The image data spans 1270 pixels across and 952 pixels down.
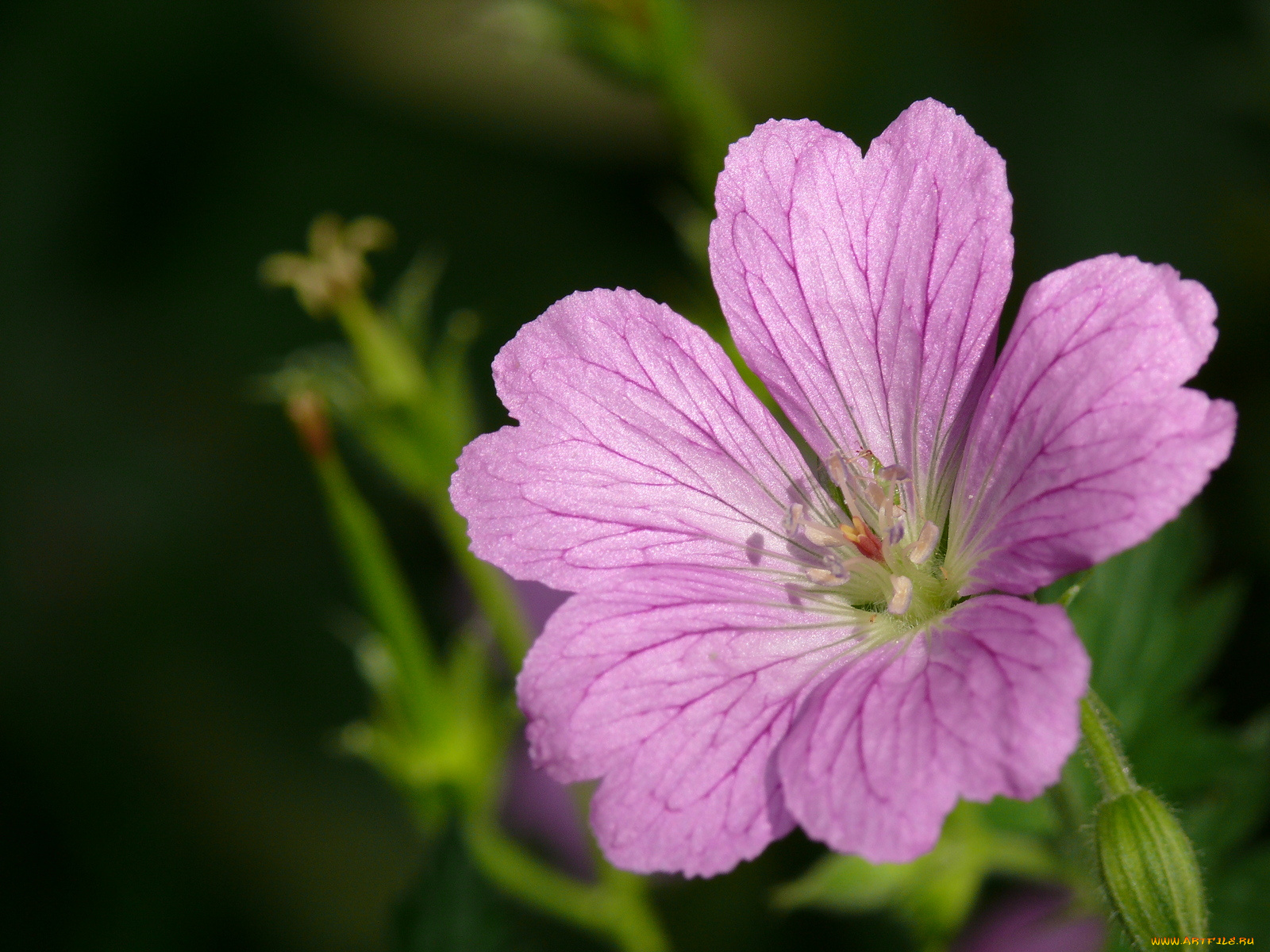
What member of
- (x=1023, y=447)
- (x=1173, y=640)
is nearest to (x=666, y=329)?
(x=1023, y=447)

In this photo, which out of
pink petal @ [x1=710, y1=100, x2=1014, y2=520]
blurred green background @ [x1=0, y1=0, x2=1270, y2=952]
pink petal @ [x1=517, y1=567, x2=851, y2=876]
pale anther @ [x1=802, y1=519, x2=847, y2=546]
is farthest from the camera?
Answer: blurred green background @ [x1=0, y1=0, x2=1270, y2=952]

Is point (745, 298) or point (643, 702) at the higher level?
point (745, 298)

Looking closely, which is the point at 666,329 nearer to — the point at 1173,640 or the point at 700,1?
the point at 1173,640

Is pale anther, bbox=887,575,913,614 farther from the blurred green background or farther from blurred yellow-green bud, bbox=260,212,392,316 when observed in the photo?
the blurred green background

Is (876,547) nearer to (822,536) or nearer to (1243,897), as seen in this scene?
(822,536)

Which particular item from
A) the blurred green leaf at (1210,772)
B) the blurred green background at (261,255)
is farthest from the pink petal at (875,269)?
the blurred green background at (261,255)

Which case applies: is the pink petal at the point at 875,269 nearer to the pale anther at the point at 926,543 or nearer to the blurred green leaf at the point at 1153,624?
the pale anther at the point at 926,543

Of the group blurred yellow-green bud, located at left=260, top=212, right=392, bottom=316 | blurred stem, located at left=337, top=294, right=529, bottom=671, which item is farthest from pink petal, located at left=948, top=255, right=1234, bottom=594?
blurred yellow-green bud, located at left=260, top=212, right=392, bottom=316
